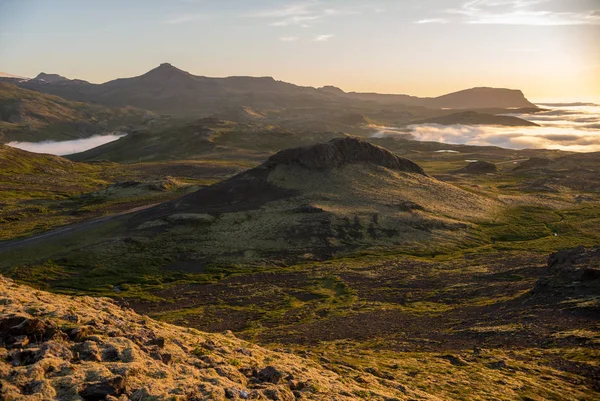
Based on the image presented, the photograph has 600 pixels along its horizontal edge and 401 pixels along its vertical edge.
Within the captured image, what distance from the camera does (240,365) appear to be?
32.1m

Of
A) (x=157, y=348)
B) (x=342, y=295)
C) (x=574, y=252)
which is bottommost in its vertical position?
(x=342, y=295)

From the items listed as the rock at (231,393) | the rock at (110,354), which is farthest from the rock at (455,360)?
the rock at (110,354)

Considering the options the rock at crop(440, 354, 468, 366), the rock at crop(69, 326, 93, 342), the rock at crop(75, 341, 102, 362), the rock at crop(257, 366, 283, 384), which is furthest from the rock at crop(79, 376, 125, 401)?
the rock at crop(440, 354, 468, 366)

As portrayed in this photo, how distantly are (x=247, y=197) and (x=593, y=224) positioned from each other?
101008 millimetres

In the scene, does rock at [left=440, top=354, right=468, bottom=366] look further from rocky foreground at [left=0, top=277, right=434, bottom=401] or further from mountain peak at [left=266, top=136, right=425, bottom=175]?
mountain peak at [left=266, top=136, right=425, bottom=175]

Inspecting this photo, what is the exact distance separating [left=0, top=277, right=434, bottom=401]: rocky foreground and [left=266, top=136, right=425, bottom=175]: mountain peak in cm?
12612

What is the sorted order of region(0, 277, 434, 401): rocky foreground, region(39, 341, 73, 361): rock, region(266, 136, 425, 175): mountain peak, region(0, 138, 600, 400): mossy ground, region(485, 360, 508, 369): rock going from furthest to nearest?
region(266, 136, 425, 175): mountain peak
region(485, 360, 508, 369): rock
region(0, 138, 600, 400): mossy ground
region(39, 341, 73, 361): rock
region(0, 277, 434, 401): rocky foreground

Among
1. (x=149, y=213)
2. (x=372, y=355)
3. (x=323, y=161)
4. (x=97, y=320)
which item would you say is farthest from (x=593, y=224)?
(x=97, y=320)

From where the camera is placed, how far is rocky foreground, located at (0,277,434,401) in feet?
75.9

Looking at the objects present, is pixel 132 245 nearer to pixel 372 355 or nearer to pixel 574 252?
pixel 372 355

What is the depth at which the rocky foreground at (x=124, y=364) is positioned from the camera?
75.9 feet

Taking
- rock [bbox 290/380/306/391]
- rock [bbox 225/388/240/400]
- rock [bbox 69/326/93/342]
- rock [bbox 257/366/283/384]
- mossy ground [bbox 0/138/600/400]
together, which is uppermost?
rock [bbox 69/326/93/342]

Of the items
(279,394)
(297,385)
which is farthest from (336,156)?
(279,394)

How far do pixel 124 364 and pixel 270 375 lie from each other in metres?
9.11
